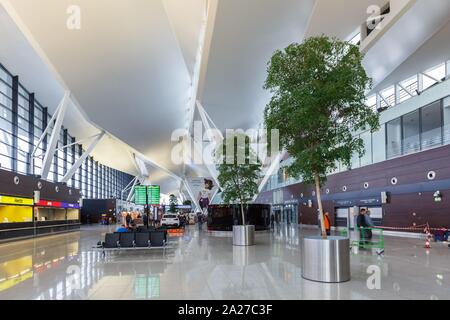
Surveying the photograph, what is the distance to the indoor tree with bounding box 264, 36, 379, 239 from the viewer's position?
25.2 ft

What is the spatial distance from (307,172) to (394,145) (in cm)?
1551

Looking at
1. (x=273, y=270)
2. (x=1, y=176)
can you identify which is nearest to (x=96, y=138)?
(x=1, y=176)

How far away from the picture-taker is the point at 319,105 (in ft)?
25.5

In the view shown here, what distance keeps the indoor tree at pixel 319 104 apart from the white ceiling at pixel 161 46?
9.21 m

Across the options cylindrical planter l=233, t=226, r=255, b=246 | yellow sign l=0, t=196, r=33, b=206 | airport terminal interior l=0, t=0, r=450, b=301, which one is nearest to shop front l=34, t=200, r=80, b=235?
airport terminal interior l=0, t=0, r=450, b=301

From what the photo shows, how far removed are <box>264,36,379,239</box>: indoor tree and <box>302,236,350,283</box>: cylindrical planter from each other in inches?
22.8

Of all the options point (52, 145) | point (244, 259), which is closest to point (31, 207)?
point (52, 145)

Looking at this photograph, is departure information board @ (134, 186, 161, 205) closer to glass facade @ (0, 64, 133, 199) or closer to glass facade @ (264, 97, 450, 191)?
glass facade @ (0, 64, 133, 199)

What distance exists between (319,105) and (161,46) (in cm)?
1851

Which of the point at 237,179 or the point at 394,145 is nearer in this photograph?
the point at 237,179

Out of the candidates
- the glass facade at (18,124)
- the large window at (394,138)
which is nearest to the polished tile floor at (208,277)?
the large window at (394,138)

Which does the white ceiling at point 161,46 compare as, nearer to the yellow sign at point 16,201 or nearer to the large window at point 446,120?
the large window at point 446,120
